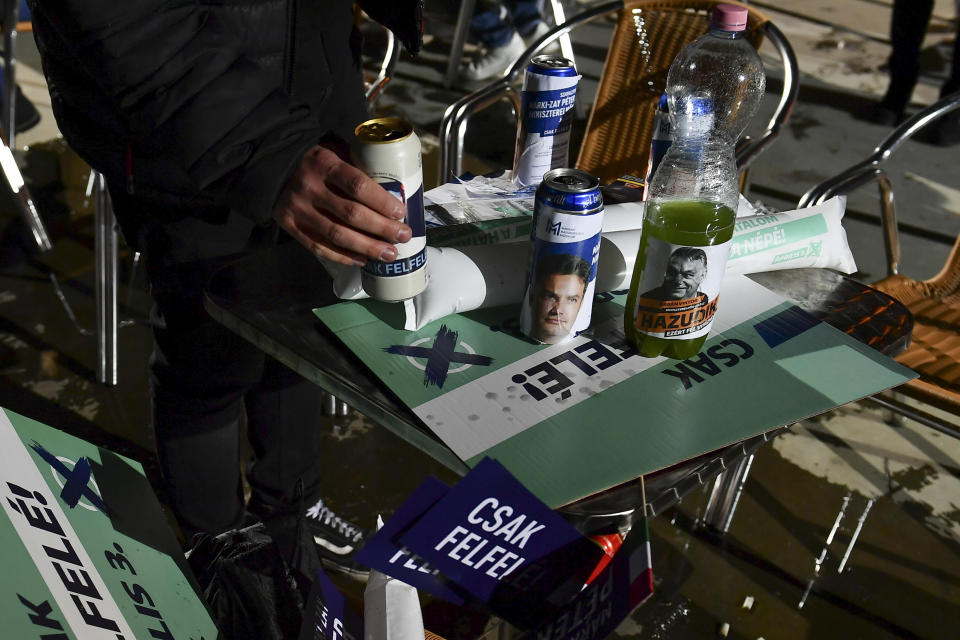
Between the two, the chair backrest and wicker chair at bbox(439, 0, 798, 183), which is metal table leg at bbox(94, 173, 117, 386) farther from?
the chair backrest

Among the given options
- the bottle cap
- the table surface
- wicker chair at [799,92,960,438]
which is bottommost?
wicker chair at [799,92,960,438]

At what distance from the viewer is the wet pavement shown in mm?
1476

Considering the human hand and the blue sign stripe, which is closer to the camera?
the human hand

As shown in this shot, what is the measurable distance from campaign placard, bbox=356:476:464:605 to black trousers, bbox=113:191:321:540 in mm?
611

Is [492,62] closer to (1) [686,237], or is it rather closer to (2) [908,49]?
(2) [908,49]

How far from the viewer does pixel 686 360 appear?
2.85ft

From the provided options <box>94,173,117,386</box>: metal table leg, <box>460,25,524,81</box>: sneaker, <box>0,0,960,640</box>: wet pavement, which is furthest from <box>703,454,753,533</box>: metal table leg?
<box>460,25,524,81</box>: sneaker

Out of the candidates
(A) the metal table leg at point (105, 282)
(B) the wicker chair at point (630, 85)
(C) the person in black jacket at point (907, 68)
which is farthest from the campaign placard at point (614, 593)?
(C) the person in black jacket at point (907, 68)

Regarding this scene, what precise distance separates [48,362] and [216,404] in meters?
1.01

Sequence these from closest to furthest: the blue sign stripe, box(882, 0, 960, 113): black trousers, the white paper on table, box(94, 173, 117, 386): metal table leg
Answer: the white paper on table → the blue sign stripe → box(94, 173, 117, 386): metal table leg → box(882, 0, 960, 113): black trousers

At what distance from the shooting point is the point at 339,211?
81cm

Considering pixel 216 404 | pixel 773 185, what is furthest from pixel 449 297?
pixel 773 185

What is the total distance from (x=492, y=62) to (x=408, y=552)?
129 inches

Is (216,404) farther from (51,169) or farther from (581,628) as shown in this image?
(51,169)
